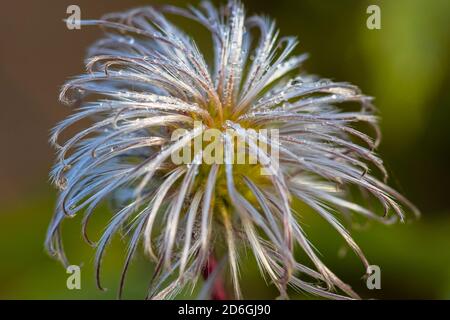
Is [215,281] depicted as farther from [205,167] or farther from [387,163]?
[387,163]

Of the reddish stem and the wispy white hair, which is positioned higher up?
the wispy white hair

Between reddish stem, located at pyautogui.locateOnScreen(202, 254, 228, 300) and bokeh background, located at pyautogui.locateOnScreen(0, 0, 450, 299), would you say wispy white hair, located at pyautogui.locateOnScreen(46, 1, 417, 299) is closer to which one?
reddish stem, located at pyautogui.locateOnScreen(202, 254, 228, 300)

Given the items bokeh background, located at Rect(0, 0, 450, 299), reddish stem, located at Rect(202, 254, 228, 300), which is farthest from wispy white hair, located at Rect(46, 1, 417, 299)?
bokeh background, located at Rect(0, 0, 450, 299)

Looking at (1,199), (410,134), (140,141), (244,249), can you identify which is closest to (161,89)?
(140,141)

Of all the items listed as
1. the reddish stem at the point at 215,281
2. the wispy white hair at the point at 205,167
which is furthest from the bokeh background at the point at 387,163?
the wispy white hair at the point at 205,167

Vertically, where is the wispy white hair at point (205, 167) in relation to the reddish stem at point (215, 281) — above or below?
above

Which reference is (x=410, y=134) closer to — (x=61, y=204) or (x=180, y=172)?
(x=180, y=172)

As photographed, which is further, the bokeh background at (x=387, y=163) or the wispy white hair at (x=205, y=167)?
the bokeh background at (x=387, y=163)

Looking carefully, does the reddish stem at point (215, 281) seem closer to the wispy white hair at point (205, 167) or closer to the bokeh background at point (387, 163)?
the wispy white hair at point (205, 167)
